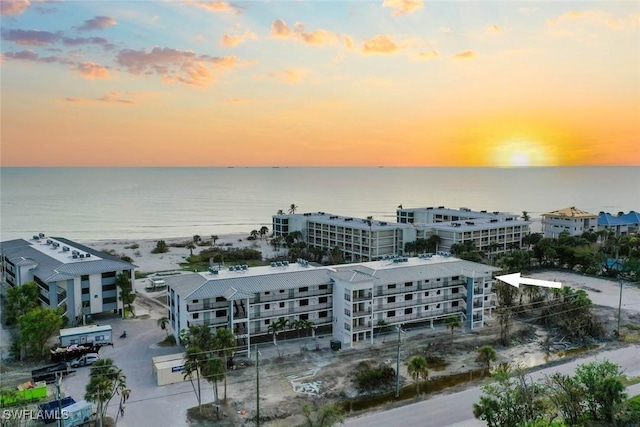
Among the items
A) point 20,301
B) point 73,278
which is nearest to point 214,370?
point 20,301

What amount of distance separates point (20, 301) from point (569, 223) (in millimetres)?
98154

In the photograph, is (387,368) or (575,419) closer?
(575,419)

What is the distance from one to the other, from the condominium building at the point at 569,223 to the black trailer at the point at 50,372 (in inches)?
3706

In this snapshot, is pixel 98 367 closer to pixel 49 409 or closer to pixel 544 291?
pixel 49 409

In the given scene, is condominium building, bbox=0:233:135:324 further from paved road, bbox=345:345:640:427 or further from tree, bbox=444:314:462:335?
tree, bbox=444:314:462:335

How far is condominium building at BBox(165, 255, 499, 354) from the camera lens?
143 ft

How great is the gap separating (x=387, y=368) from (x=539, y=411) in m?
11.3

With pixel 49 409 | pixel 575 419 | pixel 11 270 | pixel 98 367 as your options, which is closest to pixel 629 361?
pixel 575 419

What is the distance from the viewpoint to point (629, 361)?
137 feet

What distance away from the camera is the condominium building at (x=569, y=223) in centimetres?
10400

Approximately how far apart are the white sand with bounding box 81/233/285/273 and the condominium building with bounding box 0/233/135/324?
78.7 ft

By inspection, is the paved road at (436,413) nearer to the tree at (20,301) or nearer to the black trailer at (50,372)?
the black trailer at (50,372)

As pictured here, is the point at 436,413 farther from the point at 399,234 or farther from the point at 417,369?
the point at 399,234

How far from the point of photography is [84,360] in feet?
136
